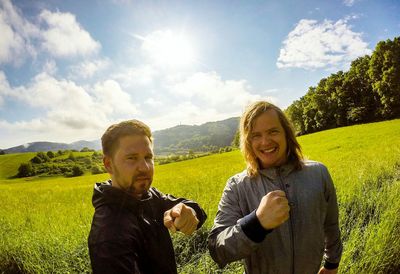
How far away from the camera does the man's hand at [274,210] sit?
Answer: 1.37 metres

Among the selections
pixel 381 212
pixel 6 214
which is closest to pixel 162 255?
pixel 381 212

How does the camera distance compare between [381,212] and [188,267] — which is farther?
[381,212]

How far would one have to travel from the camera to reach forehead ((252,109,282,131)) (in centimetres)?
208

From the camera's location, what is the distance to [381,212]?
4.80m

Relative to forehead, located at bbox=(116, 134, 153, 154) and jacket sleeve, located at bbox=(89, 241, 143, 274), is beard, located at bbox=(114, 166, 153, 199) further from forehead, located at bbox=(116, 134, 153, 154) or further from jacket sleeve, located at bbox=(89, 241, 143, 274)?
jacket sleeve, located at bbox=(89, 241, 143, 274)

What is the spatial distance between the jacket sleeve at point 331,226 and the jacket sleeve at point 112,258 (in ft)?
4.85

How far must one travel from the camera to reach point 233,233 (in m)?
1.56

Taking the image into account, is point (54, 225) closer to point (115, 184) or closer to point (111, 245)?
point (115, 184)

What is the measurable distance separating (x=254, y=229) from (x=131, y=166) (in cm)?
78

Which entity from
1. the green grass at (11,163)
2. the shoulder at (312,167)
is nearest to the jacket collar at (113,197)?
the shoulder at (312,167)

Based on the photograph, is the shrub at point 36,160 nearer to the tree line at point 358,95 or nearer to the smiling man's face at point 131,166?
the tree line at point 358,95

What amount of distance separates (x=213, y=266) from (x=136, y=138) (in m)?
2.52

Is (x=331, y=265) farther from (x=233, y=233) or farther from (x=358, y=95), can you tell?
(x=358, y=95)

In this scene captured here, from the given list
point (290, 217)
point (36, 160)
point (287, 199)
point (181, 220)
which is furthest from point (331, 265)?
point (36, 160)
